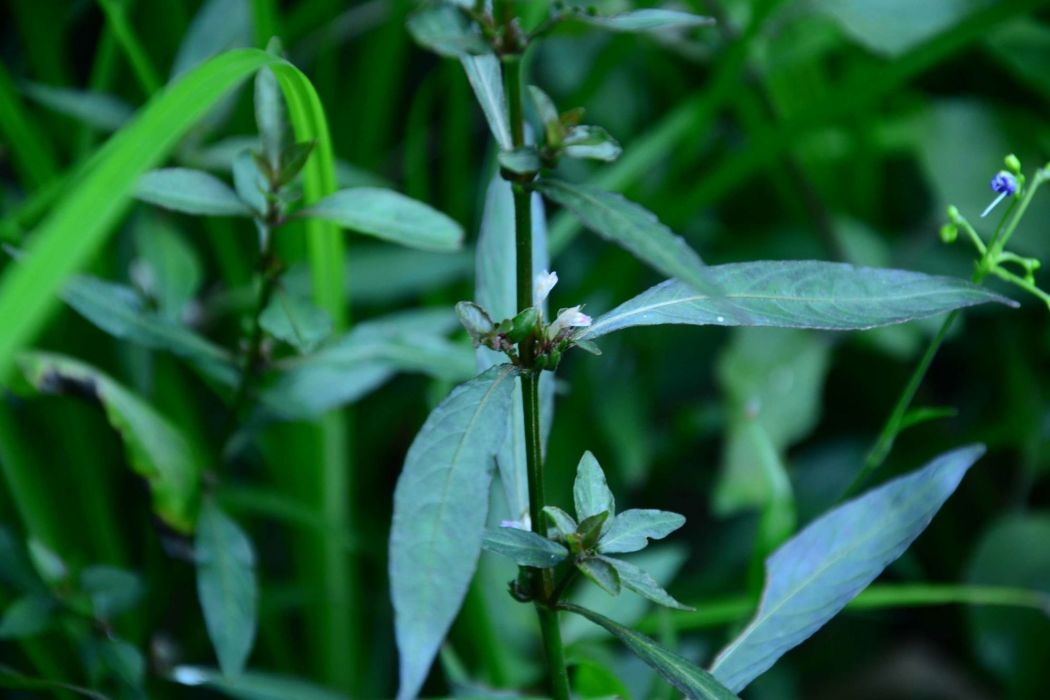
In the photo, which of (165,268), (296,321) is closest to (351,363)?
(296,321)

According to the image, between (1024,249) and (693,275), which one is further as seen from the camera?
(1024,249)

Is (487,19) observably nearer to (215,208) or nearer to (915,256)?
(215,208)

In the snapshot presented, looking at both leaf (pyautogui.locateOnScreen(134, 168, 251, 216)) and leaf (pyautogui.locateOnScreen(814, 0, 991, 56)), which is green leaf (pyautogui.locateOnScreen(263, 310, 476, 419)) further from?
leaf (pyautogui.locateOnScreen(814, 0, 991, 56))

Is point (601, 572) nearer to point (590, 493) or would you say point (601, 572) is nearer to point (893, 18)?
point (590, 493)

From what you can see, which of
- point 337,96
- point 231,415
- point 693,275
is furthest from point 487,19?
point 337,96

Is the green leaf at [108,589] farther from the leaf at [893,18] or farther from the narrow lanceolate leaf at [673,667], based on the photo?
the leaf at [893,18]

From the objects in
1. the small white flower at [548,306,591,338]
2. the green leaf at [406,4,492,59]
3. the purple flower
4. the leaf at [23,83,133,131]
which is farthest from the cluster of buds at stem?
the leaf at [23,83,133,131]
